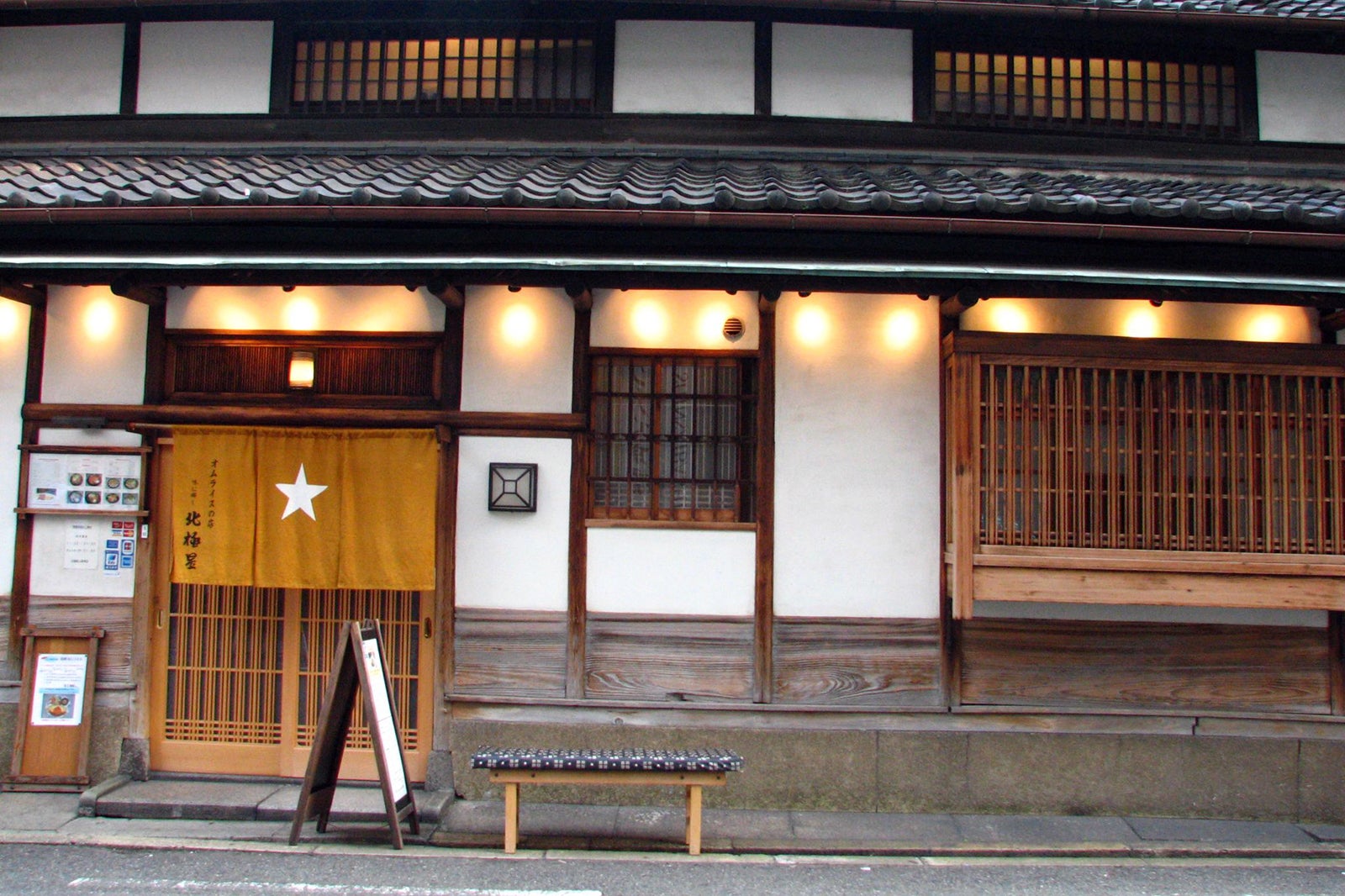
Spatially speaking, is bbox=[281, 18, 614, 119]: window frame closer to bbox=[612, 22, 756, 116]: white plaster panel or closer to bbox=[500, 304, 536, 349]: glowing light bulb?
bbox=[612, 22, 756, 116]: white plaster panel

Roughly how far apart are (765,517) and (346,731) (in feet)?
11.5

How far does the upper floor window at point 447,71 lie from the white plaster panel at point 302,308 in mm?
2324

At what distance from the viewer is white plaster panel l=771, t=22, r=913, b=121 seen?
26.0ft

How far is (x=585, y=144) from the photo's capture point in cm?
793

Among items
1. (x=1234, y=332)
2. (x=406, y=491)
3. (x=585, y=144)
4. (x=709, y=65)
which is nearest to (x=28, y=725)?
(x=406, y=491)

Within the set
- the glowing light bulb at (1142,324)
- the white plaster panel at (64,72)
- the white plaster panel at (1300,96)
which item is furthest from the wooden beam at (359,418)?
the white plaster panel at (1300,96)

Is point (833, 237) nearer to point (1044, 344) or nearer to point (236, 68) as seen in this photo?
point (1044, 344)

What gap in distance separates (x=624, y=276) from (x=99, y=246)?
3930mm

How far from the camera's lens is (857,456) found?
21.8ft

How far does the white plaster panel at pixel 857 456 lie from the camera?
259 inches

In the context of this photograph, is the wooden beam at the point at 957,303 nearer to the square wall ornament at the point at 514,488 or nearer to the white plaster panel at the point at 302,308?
the square wall ornament at the point at 514,488

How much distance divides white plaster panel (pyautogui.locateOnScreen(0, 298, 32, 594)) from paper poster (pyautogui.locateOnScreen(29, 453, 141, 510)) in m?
0.20

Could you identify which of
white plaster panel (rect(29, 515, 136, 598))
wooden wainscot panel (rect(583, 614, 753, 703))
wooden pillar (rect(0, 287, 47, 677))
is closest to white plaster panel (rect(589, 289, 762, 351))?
wooden wainscot panel (rect(583, 614, 753, 703))

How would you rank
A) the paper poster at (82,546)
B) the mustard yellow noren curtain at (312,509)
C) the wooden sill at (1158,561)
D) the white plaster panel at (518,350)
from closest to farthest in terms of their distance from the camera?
the wooden sill at (1158,561)
the mustard yellow noren curtain at (312,509)
the white plaster panel at (518,350)
the paper poster at (82,546)
